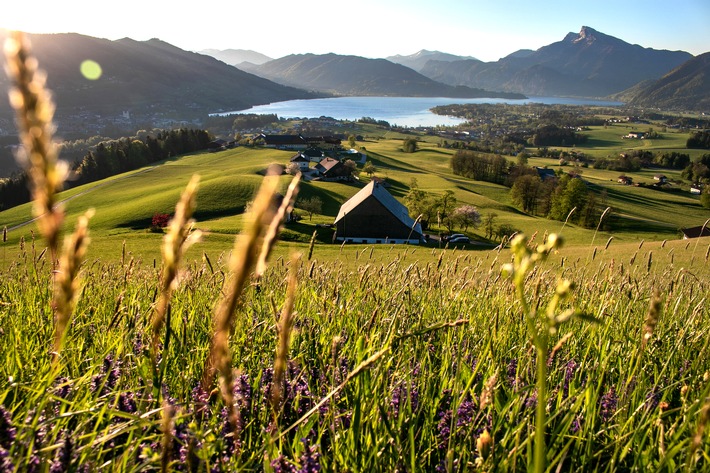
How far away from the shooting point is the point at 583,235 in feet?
183

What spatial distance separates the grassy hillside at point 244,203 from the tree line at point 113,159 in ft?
27.4

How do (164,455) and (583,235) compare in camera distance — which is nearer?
(164,455)

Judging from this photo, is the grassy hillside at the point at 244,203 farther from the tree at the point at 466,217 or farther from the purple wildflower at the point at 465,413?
the purple wildflower at the point at 465,413

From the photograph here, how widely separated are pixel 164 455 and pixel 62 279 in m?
0.42

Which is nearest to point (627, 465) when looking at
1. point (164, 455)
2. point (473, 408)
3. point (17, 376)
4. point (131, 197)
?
point (473, 408)

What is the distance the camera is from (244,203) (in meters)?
65.4

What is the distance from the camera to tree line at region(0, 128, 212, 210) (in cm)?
8331

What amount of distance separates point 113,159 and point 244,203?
50.8 m

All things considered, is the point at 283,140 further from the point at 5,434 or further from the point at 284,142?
the point at 5,434

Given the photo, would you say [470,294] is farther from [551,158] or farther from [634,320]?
[551,158]

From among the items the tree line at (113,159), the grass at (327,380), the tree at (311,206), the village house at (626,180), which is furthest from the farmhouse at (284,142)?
the grass at (327,380)


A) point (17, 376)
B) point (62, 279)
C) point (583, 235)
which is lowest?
point (583, 235)

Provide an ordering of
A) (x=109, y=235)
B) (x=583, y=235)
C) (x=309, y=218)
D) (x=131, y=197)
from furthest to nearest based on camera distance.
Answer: (x=131, y=197) < (x=309, y=218) < (x=583, y=235) < (x=109, y=235)

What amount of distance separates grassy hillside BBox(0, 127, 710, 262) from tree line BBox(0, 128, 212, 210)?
27.4 ft
